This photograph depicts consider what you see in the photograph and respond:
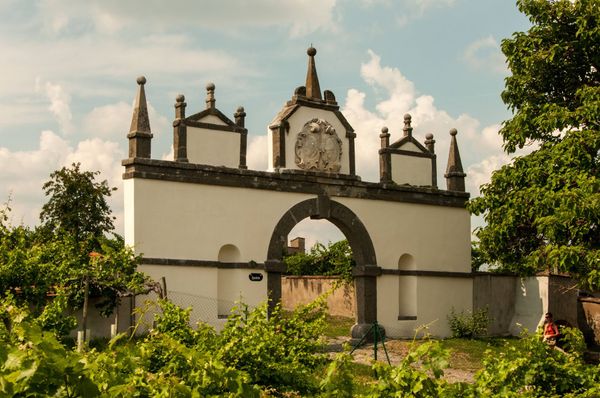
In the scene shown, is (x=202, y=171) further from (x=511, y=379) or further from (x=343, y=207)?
(x=511, y=379)

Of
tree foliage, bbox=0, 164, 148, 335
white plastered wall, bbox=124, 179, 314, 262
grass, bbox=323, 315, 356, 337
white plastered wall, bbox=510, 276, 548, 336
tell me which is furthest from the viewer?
white plastered wall, bbox=510, 276, 548, 336

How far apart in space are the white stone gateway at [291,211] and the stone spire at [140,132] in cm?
2

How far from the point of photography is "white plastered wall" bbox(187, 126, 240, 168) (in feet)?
55.9

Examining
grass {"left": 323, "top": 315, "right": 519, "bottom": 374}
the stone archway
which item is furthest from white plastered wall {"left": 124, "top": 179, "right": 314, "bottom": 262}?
grass {"left": 323, "top": 315, "right": 519, "bottom": 374}

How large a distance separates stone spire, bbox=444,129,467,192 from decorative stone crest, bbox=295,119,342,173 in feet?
11.8

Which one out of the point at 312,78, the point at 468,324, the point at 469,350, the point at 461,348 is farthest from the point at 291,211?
the point at 468,324

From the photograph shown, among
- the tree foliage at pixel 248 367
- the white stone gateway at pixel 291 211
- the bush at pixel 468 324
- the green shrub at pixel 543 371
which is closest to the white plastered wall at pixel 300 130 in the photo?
the white stone gateway at pixel 291 211

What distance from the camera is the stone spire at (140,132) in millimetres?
16234

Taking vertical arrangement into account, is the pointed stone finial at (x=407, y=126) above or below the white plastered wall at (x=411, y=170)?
above

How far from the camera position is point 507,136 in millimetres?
16688

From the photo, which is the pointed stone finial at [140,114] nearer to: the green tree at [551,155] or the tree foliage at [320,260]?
the green tree at [551,155]

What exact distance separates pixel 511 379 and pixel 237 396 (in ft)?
9.48

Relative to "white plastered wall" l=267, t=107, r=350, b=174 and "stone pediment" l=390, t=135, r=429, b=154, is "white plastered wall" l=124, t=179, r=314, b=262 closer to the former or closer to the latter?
"white plastered wall" l=267, t=107, r=350, b=174

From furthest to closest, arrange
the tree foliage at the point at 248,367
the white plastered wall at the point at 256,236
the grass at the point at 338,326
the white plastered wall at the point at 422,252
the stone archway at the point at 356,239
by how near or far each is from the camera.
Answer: the grass at the point at 338,326 → the white plastered wall at the point at 422,252 → the stone archway at the point at 356,239 → the white plastered wall at the point at 256,236 → the tree foliage at the point at 248,367
